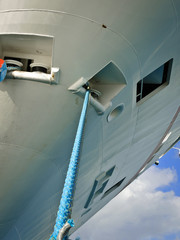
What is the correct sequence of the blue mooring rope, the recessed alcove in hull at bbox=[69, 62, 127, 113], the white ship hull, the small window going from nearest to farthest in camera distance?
1. the blue mooring rope
2. the white ship hull
3. the recessed alcove in hull at bbox=[69, 62, 127, 113]
4. the small window

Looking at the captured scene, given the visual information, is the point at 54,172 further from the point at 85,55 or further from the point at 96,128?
the point at 85,55

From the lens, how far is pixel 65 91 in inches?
133

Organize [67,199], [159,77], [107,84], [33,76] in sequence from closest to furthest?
[67,199] < [33,76] < [107,84] < [159,77]

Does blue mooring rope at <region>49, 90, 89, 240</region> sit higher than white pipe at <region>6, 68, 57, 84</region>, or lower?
lower

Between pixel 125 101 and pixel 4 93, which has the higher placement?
pixel 125 101

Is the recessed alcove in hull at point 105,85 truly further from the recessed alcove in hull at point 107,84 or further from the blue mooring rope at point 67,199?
the blue mooring rope at point 67,199

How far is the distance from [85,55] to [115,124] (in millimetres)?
1504

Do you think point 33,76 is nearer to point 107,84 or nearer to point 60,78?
point 60,78

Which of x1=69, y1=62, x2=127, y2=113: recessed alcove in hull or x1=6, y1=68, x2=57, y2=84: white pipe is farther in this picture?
x1=69, y1=62, x2=127, y2=113: recessed alcove in hull

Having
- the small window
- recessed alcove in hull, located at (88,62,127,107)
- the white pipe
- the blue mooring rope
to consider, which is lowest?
the blue mooring rope

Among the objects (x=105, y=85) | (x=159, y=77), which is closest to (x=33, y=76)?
(x=105, y=85)

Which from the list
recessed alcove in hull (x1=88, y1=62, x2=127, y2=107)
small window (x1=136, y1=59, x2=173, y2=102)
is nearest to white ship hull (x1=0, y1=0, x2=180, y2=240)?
recessed alcove in hull (x1=88, y1=62, x2=127, y2=107)

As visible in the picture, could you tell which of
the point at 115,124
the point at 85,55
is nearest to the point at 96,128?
the point at 115,124

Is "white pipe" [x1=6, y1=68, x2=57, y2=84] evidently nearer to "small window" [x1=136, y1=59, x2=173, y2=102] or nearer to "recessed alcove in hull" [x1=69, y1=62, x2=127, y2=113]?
"recessed alcove in hull" [x1=69, y1=62, x2=127, y2=113]
